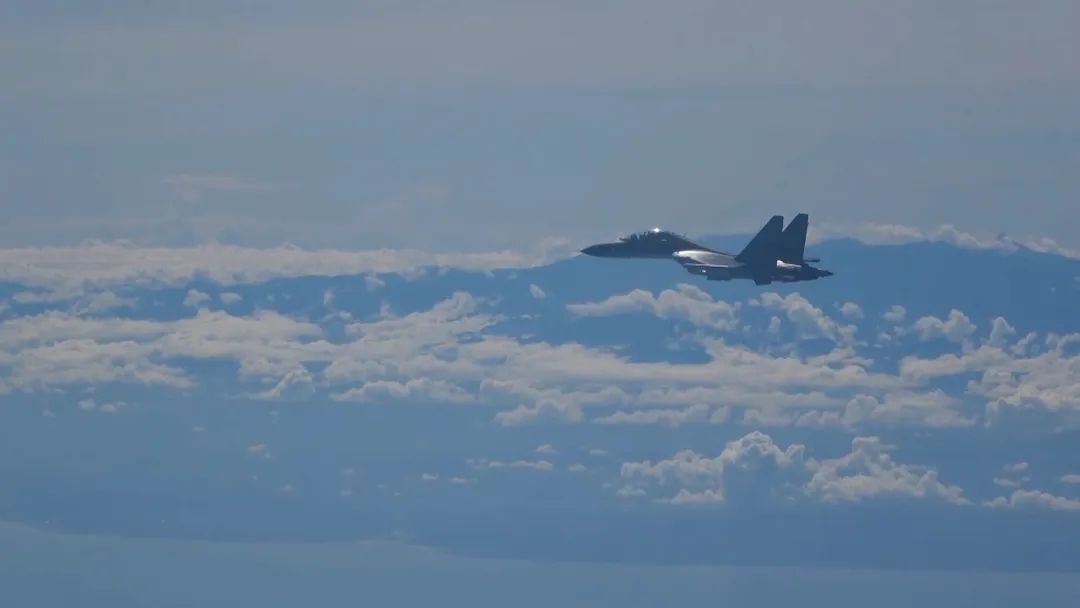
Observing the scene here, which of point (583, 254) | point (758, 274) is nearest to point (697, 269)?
point (758, 274)

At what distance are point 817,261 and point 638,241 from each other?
66.7 feet

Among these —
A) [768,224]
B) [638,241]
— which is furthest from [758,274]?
[638,241]

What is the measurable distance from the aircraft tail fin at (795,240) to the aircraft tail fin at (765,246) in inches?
28.6

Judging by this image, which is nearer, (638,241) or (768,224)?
(768,224)

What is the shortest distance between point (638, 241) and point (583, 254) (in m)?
5.30

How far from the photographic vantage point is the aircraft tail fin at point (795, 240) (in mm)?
166125

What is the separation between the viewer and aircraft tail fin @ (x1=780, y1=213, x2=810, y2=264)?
166125 mm

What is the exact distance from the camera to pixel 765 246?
166 m

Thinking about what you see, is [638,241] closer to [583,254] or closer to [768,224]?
[583,254]

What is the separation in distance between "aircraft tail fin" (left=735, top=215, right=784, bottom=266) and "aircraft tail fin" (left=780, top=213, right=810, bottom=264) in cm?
73

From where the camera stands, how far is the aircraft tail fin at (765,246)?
16500 cm

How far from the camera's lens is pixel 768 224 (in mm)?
166000

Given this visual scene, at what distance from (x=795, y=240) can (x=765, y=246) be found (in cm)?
323

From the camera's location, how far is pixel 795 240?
548 ft
